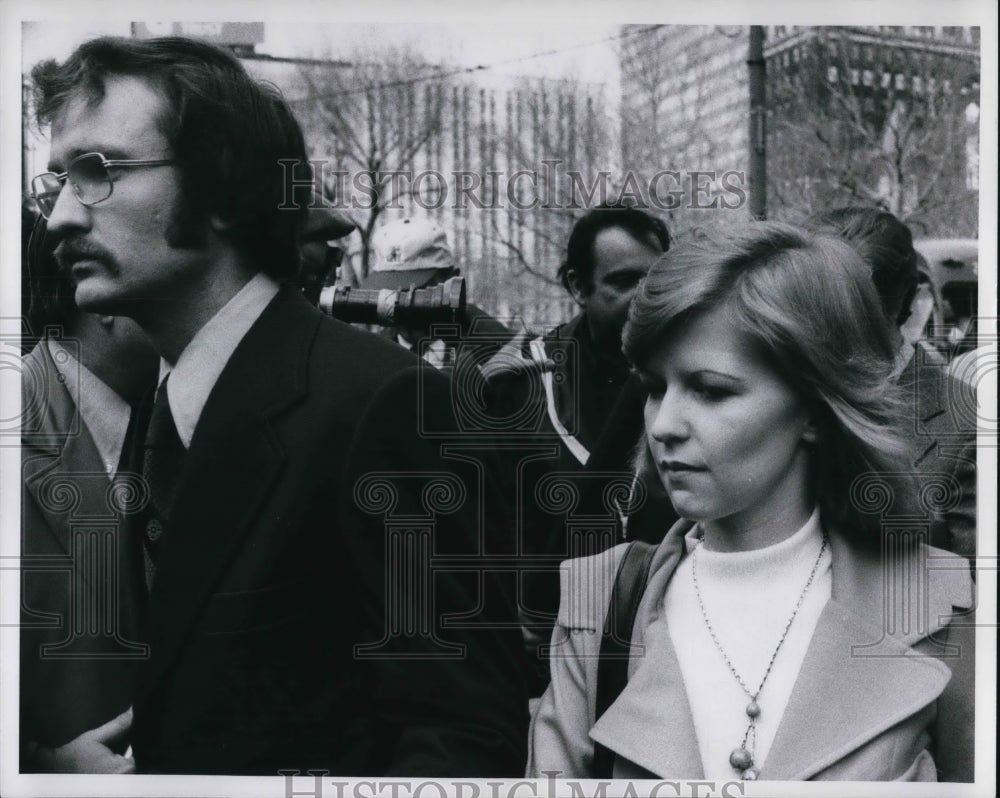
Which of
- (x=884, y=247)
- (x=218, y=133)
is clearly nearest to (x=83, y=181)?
(x=218, y=133)

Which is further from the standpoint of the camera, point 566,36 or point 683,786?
point 566,36

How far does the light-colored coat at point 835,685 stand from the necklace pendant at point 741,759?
0.18ft

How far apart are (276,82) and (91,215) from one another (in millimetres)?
665

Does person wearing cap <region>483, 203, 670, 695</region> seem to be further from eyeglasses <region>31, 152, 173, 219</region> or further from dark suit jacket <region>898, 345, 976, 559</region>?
eyeglasses <region>31, 152, 173, 219</region>

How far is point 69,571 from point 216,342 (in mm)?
825

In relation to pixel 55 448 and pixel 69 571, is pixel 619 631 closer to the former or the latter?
pixel 69 571

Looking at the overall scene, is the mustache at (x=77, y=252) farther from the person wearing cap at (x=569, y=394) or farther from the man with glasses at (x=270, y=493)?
the person wearing cap at (x=569, y=394)

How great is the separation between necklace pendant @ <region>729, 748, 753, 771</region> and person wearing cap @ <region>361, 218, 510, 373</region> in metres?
1.30

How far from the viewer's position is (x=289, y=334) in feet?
12.0

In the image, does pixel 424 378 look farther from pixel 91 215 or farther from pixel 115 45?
pixel 115 45

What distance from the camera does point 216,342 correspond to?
145 inches

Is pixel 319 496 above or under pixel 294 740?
above

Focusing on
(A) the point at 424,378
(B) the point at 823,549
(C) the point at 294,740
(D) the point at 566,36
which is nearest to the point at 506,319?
(A) the point at 424,378

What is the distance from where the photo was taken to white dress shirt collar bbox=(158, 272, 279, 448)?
12.1 feet
